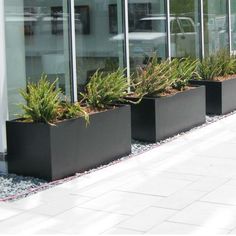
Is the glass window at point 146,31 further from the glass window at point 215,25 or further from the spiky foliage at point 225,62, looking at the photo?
the glass window at point 215,25

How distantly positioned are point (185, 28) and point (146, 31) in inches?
72.2

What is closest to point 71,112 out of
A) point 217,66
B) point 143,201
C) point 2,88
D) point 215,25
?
point 2,88

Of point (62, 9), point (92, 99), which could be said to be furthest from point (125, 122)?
point (62, 9)

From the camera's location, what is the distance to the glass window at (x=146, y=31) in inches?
363

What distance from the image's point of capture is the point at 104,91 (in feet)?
24.3

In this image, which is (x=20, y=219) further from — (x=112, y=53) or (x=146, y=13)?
(x=146, y=13)

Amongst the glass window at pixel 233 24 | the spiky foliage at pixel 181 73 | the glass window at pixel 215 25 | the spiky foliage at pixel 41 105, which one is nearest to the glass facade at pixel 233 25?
the glass window at pixel 233 24

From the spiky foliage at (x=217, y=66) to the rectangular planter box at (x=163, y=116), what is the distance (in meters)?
1.50

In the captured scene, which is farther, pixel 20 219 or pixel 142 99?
pixel 142 99

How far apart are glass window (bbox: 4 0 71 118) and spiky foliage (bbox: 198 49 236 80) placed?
378 centimetres

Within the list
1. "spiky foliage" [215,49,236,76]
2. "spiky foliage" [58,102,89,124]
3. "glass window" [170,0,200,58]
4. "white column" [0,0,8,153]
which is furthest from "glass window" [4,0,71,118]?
"spiky foliage" [215,49,236,76]

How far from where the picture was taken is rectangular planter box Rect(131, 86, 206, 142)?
27.0ft

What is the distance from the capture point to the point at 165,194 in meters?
5.91

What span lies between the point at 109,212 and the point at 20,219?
787 millimetres
